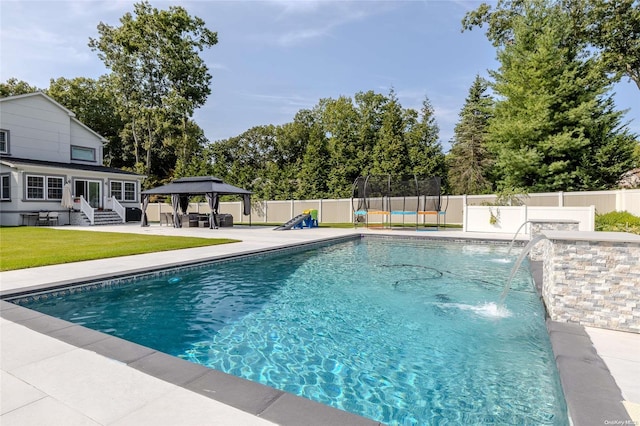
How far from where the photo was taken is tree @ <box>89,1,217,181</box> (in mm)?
29000

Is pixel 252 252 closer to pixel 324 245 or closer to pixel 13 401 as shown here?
pixel 324 245

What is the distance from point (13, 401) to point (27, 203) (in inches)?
824

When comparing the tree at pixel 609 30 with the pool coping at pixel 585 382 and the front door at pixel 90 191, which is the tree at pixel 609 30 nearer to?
the pool coping at pixel 585 382

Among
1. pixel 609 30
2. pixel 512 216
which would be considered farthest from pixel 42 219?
pixel 609 30

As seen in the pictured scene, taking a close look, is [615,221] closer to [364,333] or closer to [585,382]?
[364,333]

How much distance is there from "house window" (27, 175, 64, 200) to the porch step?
86.2 inches

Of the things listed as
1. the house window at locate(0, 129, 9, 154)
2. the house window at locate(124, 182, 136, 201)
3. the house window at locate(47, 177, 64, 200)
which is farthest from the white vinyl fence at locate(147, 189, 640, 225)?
the house window at locate(0, 129, 9, 154)

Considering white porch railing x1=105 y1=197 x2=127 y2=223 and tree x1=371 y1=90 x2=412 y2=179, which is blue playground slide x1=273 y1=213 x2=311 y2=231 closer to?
tree x1=371 y1=90 x2=412 y2=179

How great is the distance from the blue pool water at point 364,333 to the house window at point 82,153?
68.8ft

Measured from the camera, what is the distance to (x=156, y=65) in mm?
30828

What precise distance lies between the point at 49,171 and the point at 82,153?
4.74 metres

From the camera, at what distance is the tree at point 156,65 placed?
2900 centimetres

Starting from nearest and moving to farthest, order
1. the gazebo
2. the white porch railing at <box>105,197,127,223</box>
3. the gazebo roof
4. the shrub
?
the shrub
the gazebo roof
the gazebo
the white porch railing at <box>105,197,127,223</box>

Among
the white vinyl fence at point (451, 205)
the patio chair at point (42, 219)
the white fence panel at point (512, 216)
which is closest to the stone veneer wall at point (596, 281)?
the white fence panel at point (512, 216)
